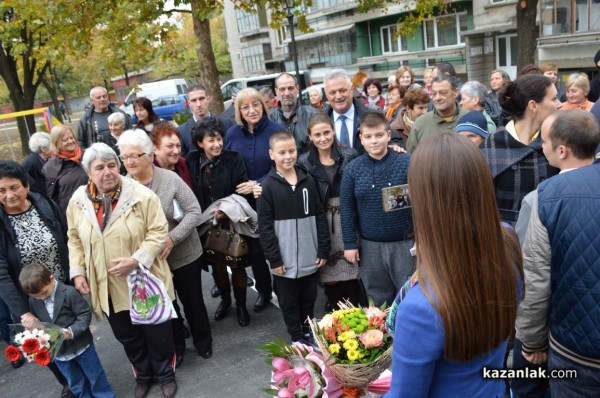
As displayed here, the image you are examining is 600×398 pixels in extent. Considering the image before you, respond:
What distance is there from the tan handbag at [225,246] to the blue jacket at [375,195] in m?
1.09

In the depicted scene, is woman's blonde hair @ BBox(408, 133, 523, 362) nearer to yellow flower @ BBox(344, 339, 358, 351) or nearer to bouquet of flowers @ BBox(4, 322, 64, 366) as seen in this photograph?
yellow flower @ BBox(344, 339, 358, 351)

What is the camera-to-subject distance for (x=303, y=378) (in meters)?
1.93

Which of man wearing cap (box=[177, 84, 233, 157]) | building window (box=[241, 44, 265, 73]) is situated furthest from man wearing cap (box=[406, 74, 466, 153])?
building window (box=[241, 44, 265, 73])

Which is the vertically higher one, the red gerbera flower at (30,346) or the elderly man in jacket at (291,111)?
the elderly man in jacket at (291,111)

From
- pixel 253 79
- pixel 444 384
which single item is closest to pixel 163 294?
pixel 444 384

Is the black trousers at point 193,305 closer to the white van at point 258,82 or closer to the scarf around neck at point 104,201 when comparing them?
the scarf around neck at point 104,201

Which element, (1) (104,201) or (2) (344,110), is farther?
(2) (344,110)

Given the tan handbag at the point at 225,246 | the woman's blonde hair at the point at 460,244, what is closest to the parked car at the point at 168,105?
the tan handbag at the point at 225,246

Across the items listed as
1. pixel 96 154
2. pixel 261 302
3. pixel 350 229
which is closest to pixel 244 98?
pixel 96 154

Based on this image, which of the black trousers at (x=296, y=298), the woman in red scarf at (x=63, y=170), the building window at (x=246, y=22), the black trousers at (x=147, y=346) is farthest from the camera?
the building window at (x=246, y=22)

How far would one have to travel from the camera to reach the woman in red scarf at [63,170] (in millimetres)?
5012

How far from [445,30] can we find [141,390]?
2841 centimetres

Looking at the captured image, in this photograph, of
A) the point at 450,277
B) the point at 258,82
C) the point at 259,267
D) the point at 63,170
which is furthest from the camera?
the point at 258,82

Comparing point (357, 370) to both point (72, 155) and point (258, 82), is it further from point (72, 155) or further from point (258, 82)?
point (258, 82)
